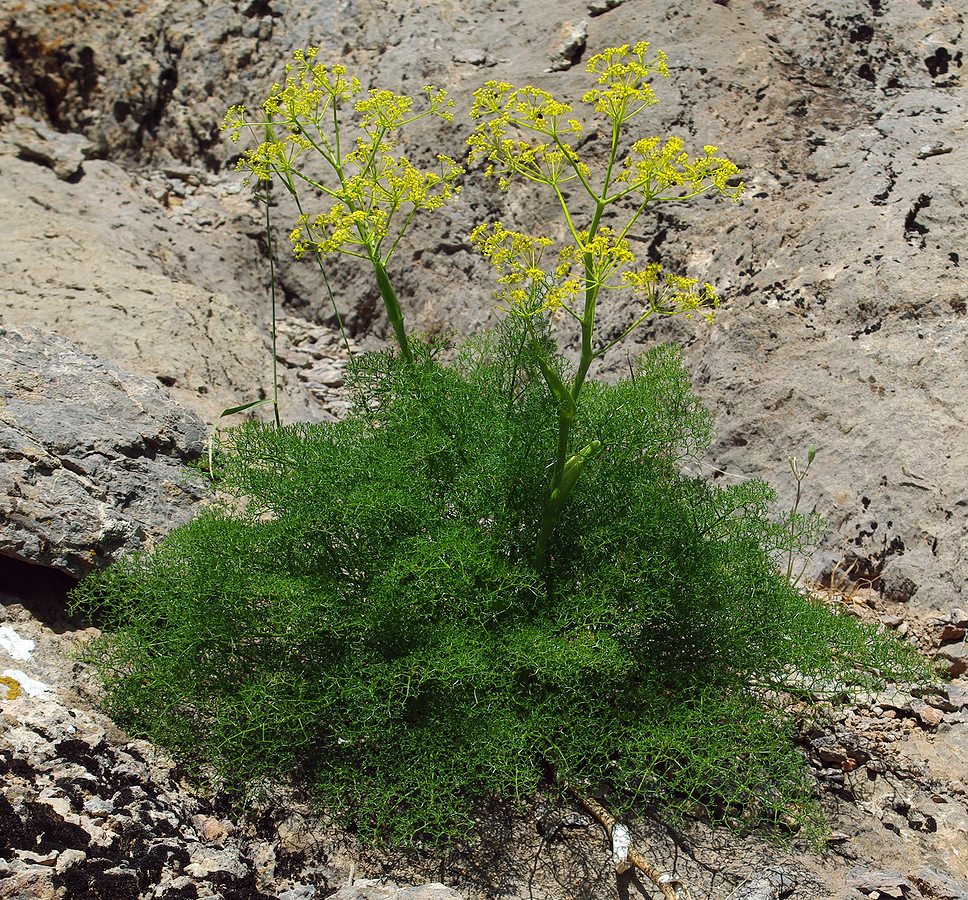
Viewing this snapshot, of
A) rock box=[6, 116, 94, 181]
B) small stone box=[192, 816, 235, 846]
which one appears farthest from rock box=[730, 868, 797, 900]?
rock box=[6, 116, 94, 181]

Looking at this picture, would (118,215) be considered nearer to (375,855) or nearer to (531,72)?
(531,72)

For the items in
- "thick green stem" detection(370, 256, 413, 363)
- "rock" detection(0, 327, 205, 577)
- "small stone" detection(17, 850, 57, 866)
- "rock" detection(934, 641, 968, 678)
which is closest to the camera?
"small stone" detection(17, 850, 57, 866)

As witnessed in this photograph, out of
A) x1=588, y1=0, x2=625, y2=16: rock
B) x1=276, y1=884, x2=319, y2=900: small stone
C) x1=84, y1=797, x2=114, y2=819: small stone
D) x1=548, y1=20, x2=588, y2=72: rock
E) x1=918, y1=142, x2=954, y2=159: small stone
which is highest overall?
A: x1=588, y1=0, x2=625, y2=16: rock

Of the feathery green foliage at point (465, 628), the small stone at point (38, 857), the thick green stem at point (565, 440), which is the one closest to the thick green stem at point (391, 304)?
the feathery green foliage at point (465, 628)

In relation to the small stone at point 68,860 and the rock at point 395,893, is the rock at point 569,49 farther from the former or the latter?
A: the small stone at point 68,860

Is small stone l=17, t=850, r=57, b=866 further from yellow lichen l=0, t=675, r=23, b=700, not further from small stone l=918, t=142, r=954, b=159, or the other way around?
small stone l=918, t=142, r=954, b=159

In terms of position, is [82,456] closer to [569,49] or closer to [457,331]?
[457,331]

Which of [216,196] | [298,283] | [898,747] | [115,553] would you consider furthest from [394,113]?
[216,196]
